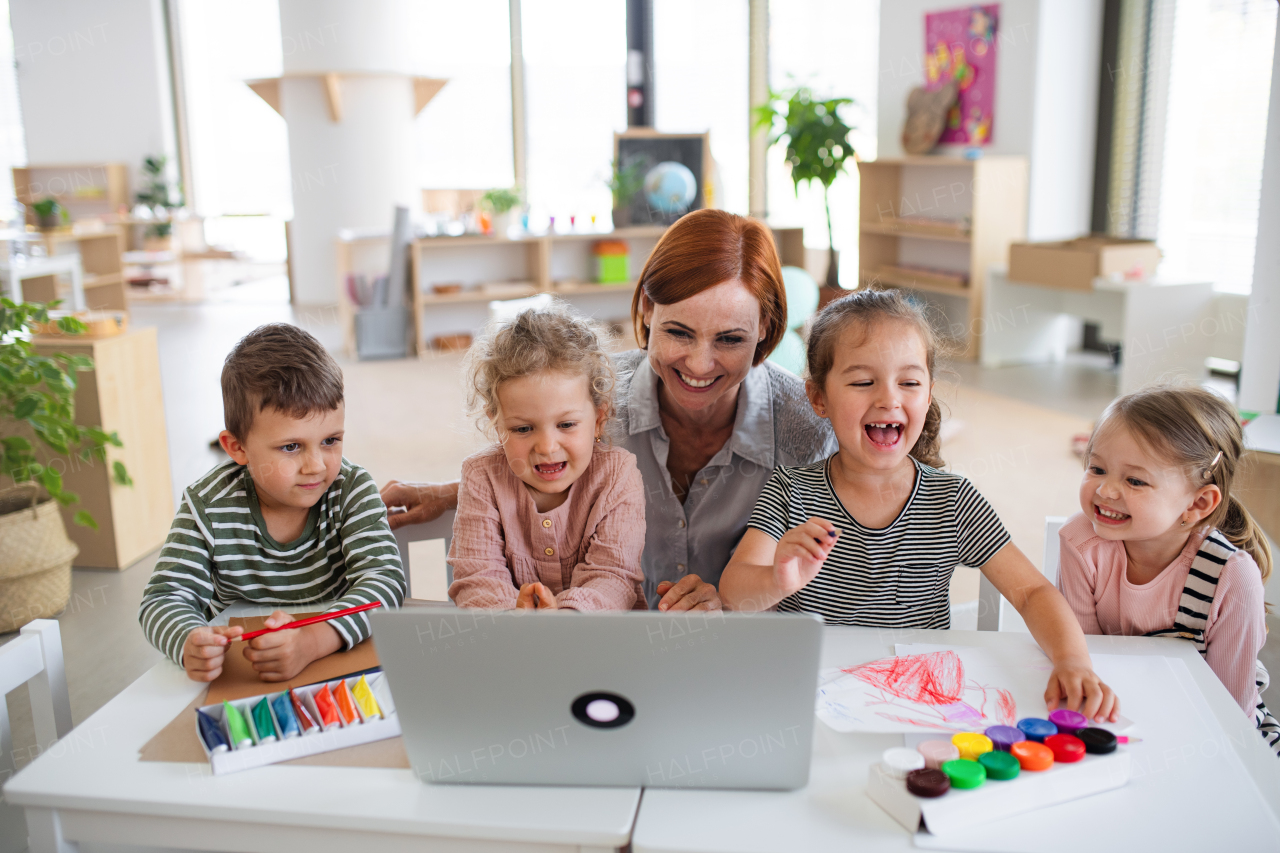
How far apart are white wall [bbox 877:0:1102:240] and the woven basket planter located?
5202 mm

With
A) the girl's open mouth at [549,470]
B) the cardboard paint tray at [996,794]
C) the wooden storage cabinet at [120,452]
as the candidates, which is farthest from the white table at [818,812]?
the wooden storage cabinet at [120,452]

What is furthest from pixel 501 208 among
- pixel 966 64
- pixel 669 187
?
pixel 966 64

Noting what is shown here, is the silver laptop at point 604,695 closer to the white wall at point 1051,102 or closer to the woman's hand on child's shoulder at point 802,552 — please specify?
the woman's hand on child's shoulder at point 802,552

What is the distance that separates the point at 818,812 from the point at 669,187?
5900 mm

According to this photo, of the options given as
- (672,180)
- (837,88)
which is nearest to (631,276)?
(672,180)

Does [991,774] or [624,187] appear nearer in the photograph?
[991,774]

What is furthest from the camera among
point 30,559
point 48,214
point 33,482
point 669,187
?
point 48,214

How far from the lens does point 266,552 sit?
4.49ft

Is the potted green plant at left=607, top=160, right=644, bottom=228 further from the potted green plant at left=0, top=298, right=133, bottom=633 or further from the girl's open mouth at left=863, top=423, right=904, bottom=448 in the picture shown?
the girl's open mouth at left=863, top=423, right=904, bottom=448

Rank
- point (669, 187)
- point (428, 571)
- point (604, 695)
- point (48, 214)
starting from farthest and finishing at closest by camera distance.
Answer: point (48, 214) → point (669, 187) → point (428, 571) → point (604, 695)

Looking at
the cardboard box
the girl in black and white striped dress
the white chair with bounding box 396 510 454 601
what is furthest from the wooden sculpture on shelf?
the girl in black and white striped dress

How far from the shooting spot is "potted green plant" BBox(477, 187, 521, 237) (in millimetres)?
6270

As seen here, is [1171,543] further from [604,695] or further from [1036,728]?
[604,695]

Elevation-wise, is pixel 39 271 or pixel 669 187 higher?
pixel 669 187
